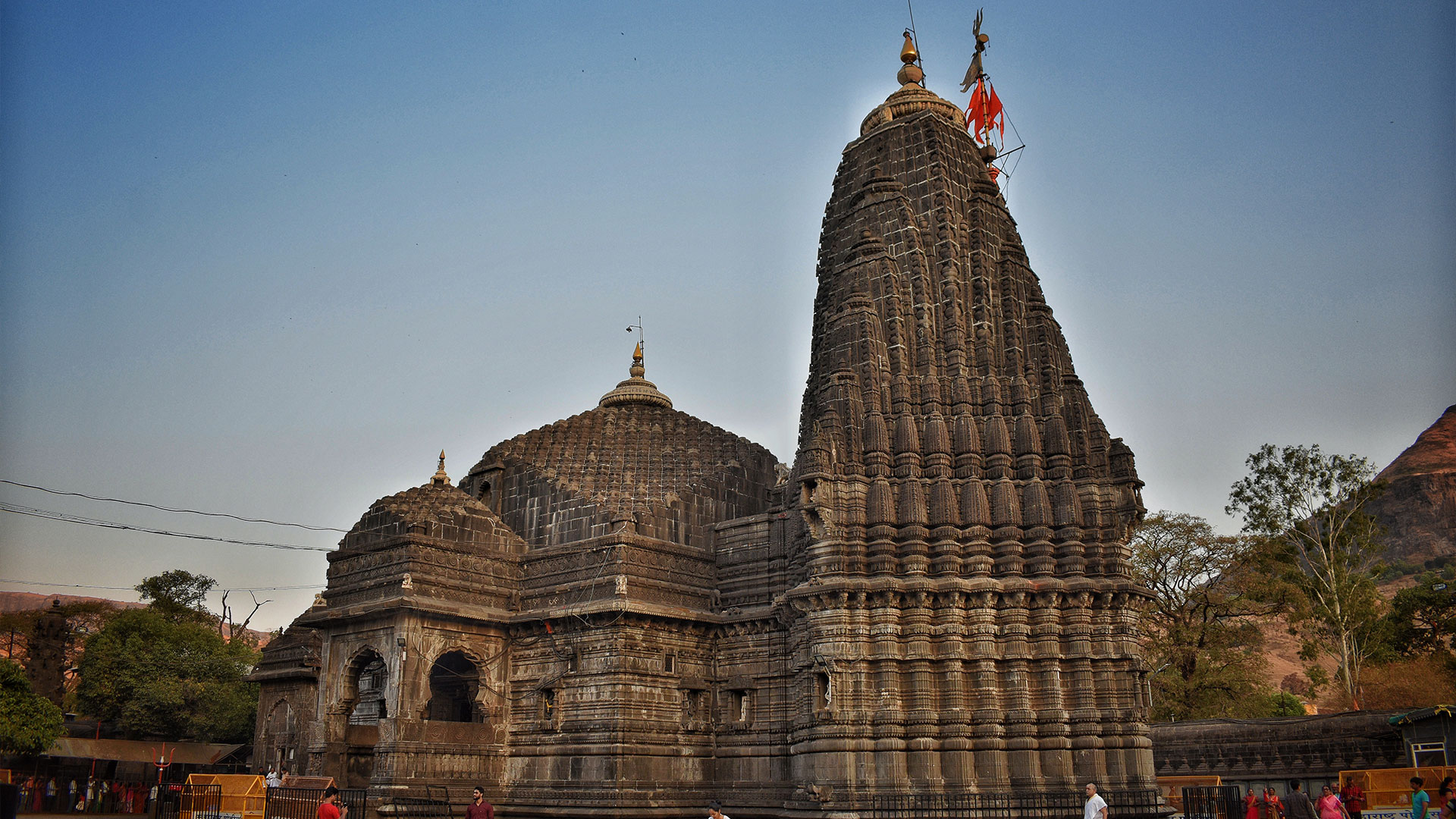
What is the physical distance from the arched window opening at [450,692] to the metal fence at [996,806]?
40.5 ft

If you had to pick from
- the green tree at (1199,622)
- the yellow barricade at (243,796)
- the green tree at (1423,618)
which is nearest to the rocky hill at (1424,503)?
the green tree at (1423,618)

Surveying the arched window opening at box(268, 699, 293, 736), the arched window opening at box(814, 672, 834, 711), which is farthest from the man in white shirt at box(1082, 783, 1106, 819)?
the arched window opening at box(268, 699, 293, 736)

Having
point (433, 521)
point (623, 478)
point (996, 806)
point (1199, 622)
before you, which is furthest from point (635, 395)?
point (1199, 622)

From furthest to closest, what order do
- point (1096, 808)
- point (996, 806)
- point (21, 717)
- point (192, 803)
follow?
point (21, 717)
point (192, 803)
point (996, 806)
point (1096, 808)

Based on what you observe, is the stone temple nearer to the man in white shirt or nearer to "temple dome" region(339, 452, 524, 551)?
"temple dome" region(339, 452, 524, 551)

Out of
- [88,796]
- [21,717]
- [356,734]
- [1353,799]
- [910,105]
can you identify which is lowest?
[88,796]

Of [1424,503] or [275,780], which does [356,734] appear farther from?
[1424,503]

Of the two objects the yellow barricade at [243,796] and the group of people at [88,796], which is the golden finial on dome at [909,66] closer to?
the yellow barricade at [243,796]

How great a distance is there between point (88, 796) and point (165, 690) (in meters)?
8.68

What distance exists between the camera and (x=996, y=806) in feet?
60.7

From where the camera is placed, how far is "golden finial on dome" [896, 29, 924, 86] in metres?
27.0

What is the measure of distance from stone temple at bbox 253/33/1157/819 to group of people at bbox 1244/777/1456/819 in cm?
279

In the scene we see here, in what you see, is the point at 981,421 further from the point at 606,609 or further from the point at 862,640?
the point at 606,609

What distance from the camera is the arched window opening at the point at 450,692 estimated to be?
2720 cm
